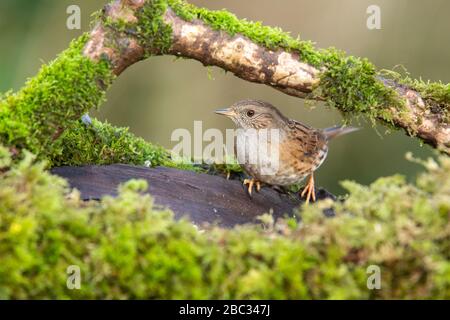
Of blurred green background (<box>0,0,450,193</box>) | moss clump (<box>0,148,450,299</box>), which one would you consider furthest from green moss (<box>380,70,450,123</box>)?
blurred green background (<box>0,0,450,193</box>)

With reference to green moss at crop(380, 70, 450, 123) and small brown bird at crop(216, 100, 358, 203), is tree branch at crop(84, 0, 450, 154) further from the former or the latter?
small brown bird at crop(216, 100, 358, 203)

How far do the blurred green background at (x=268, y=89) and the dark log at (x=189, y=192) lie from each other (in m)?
3.97

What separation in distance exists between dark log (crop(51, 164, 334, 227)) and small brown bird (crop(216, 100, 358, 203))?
158 millimetres

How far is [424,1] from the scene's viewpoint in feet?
30.6

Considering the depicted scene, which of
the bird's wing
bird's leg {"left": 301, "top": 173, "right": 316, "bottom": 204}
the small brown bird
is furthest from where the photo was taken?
the bird's wing

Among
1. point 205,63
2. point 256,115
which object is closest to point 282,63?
point 205,63

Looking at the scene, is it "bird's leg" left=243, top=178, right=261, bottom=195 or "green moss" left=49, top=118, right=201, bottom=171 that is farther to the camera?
"bird's leg" left=243, top=178, right=261, bottom=195

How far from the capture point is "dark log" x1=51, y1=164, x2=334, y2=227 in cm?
451

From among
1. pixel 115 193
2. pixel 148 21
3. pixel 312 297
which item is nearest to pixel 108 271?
pixel 312 297
